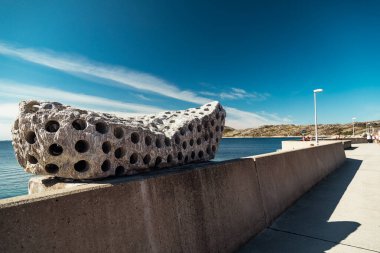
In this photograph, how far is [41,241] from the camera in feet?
6.96

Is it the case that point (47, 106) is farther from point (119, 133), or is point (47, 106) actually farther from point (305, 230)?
point (305, 230)

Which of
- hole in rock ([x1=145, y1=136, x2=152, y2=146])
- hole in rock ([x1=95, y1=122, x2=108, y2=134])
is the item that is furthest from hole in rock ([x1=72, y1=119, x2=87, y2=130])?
hole in rock ([x1=145, y1=136, x2=152, y2=146])

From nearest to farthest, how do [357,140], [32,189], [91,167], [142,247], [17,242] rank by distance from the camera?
[17,242], [142,247], [91,167], [32,189], [357,140]

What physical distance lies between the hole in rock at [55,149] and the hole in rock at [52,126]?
0.15 meters

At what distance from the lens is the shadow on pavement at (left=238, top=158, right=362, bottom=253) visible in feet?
14.1

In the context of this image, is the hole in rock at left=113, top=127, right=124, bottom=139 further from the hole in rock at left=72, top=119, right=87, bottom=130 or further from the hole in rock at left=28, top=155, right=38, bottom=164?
the hole in rock at left=28, top=155, right=38, bottom=164

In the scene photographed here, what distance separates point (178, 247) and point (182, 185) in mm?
691

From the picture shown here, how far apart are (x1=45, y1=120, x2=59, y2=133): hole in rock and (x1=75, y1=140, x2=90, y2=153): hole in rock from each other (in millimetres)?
259

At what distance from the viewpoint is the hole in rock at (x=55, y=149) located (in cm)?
295

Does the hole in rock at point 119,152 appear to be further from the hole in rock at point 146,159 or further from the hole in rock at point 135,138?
the hole in rock at point 146,159

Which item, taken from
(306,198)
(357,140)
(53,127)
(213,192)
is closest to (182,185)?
(213,192)

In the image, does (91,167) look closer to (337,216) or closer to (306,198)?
(337,216)

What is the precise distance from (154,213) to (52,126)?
4.56ft

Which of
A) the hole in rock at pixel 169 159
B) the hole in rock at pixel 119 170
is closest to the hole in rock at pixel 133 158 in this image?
the hole in rock at pixel 119 170
